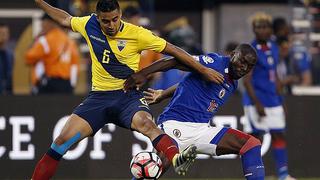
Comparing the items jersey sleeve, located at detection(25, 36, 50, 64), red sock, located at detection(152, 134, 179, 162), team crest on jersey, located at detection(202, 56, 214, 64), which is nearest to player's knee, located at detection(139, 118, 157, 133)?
red sock, located at detection(152, 134, 179, 162)

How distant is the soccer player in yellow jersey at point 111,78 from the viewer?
1210cm

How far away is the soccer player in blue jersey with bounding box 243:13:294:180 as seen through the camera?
15.7 m

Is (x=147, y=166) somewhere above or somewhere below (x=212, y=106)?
below

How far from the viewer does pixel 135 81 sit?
40.0 ft

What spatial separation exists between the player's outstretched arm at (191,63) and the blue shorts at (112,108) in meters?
0.63

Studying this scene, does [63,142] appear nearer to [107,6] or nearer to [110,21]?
[110,21]

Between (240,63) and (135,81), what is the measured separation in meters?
1.15

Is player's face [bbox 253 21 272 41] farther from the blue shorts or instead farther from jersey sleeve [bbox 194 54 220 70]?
the blue shorts

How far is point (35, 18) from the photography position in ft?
74.0

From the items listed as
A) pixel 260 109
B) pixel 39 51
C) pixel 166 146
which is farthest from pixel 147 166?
pixel 39 51

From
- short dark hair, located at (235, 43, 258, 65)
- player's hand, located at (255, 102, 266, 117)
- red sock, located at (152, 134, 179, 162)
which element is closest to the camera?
red sock, located at (152, 134, 179, 162)

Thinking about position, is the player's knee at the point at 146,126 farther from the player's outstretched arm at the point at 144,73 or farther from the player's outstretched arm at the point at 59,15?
the player's outstretched arm at the point at 59,15

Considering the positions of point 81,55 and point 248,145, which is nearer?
point 248,145

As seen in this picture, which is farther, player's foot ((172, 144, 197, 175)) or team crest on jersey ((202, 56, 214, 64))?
team crest on jersey ((202, 56, 214, 64))
